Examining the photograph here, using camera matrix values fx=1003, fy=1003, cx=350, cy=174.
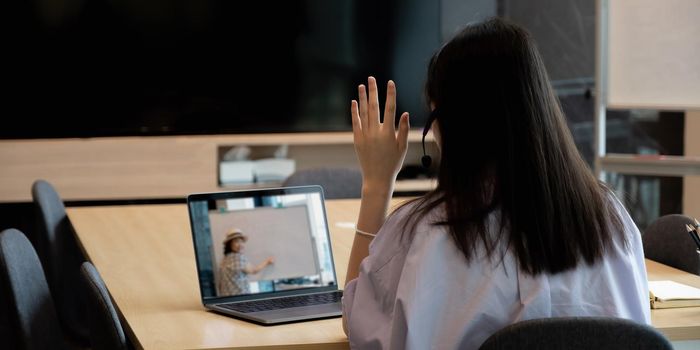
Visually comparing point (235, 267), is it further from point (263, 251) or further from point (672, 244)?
point (672, 244)

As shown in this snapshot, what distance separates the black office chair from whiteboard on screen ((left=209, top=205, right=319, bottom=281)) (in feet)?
3.50

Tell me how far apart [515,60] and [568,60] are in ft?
13.5

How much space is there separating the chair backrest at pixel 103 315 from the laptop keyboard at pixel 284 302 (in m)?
0.28

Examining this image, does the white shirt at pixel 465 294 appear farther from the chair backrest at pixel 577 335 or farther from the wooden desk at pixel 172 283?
the wooden desk at pixel 172 283

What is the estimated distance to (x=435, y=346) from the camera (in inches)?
63.7

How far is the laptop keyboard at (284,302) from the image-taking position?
A: 6.88 feet

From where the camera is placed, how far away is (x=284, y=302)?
215cm

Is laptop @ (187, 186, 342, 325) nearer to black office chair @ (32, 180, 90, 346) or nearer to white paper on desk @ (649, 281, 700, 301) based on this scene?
white paper on desk @ (649, 281, 700, 301)

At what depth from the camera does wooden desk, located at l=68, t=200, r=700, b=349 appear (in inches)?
73.6

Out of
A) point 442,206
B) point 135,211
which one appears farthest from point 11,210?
point 442,206

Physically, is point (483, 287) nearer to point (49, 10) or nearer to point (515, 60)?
point (515, 60)

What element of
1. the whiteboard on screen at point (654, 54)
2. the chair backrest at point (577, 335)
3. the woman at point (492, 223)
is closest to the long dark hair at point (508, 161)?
the woman at point (492, 223)

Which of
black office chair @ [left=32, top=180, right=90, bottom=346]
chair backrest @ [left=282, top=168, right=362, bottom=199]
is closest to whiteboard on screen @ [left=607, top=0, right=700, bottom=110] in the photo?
chair backrest @ [left=282, top=168, right=362, bottom=199]

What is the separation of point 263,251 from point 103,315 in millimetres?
467
